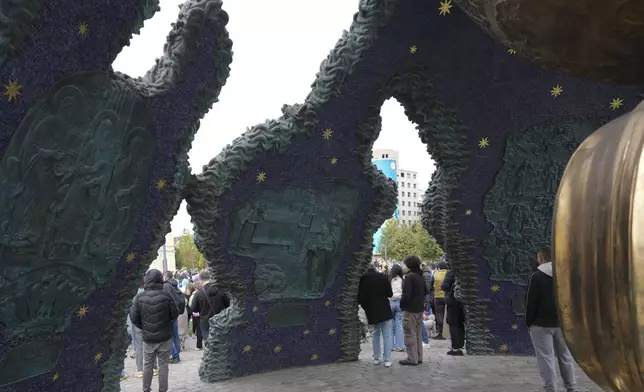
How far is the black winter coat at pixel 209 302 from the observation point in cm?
911

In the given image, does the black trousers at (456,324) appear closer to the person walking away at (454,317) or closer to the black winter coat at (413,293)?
the person walking away at (454,317)

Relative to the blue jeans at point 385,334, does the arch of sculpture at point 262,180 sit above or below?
above

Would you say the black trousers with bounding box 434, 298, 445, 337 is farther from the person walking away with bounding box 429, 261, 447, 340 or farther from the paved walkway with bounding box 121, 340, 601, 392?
the paved walkway with bounding box 121, 340, 601, 392

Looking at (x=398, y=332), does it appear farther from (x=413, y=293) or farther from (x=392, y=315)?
(x=413, y=293)

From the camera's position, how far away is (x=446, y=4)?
8.61 metres

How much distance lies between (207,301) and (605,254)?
28.4 ft

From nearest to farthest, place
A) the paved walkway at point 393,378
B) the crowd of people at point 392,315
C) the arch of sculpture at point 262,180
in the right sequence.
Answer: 1. the arch of sculpture at point 262,180
2. the crowd of people at point 392,315
3. the paved walkway at point 393,378

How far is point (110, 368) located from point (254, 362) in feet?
8.31

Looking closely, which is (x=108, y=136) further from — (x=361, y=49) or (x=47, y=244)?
(x=361, y=49)

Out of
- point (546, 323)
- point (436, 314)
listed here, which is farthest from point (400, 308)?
point (436, 314)

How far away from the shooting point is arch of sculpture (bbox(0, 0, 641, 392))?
15.9ft

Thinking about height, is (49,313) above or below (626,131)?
below

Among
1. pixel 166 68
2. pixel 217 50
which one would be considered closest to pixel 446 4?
pixel 217 50

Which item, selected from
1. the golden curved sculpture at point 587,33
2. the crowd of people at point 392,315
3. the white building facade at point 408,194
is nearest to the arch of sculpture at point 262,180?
the crowd of people at point 392,315
